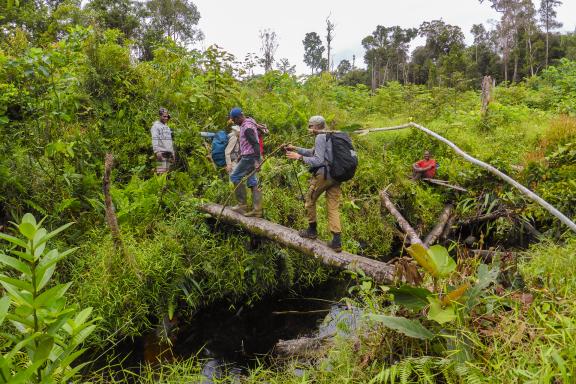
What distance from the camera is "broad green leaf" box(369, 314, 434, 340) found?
2.73 m

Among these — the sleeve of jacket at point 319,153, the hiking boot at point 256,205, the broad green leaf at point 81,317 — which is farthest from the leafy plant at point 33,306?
the hiking boot at point 256,205

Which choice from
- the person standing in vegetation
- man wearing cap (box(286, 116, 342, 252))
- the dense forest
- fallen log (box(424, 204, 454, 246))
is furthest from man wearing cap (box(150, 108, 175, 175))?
fallen log (box(424, 204, 454, 246))

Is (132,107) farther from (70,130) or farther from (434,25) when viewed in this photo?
(434,25)

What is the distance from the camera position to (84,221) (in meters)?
6.34

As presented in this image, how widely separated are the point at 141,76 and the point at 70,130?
208 centimetres

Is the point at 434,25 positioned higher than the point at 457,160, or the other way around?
the point at 434,25

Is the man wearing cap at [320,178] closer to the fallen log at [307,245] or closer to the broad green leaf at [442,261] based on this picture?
the fallen log at [307,245]

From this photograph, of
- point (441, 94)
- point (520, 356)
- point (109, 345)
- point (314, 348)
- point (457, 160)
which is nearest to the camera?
point (520, 356)

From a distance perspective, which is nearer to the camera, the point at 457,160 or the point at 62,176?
the point at 62,176

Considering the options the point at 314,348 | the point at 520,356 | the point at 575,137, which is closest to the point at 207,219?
the point at 314,348

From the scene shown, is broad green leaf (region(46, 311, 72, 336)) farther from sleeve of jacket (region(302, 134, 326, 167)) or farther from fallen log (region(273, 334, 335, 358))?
sleeve of jacket (region(302, 134, 326, 167))

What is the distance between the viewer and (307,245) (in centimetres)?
519

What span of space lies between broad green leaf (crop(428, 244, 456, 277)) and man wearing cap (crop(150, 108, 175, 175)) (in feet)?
19.8

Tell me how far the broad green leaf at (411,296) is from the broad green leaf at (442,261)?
0.19 m
